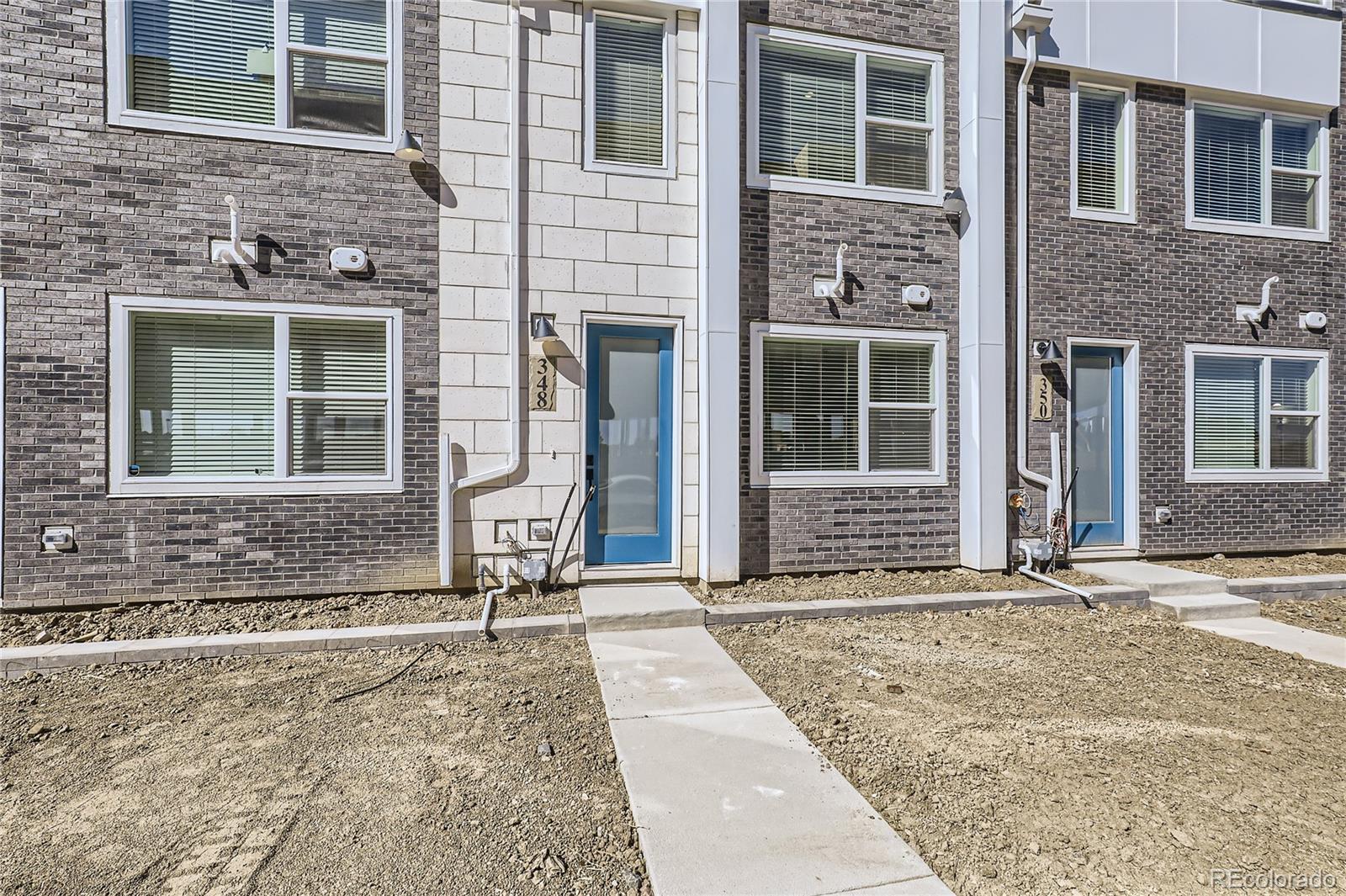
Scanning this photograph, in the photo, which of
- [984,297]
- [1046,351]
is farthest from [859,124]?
[1046,351]

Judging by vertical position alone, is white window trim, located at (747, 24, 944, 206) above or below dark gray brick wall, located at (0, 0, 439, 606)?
above

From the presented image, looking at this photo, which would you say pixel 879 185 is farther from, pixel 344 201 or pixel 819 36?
pixel 344 201

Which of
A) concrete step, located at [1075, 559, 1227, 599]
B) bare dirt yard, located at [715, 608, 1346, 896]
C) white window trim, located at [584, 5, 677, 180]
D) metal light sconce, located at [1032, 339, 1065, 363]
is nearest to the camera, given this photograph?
bare dirt yard, located at [715, 608, 1346, 896]

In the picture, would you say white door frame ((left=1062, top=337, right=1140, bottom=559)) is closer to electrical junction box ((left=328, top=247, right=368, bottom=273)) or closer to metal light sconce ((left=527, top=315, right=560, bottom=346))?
metal light sconce ((left=527, top=315, right=560, bottom=346))

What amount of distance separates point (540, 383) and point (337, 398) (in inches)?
66.6

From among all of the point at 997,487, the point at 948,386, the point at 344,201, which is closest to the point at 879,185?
the point at 948,386

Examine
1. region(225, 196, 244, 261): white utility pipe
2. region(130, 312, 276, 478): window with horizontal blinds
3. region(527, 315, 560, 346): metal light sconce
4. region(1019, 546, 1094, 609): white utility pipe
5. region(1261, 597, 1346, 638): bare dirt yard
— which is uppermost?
region(225, 196, 244, 261): white utility pipe

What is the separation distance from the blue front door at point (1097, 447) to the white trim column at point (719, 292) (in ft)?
12.7

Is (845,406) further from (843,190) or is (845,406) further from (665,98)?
(665,98)

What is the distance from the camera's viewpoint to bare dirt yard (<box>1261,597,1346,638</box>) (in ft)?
18.3

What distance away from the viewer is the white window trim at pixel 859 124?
639 cm

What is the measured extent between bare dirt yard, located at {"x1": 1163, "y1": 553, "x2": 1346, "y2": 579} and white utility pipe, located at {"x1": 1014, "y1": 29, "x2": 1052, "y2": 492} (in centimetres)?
185

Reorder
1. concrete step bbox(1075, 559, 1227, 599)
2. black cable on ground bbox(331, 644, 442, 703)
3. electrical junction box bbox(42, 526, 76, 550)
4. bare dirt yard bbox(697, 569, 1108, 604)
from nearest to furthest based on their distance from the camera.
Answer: black cable on ground bbox(331, 644, 442, 703), electrical junction box bbox(42, 526, 76, 550), bare dirt yard bbox(697, 569, 1108, 604), concrete step bbox(1075, 559, 1227, 599)

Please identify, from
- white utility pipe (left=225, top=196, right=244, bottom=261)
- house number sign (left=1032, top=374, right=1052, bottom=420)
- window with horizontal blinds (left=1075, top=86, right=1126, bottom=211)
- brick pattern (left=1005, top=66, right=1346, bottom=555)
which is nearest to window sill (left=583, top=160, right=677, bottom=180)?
white utility pipe (left=225, top=196, right=244, bottom=261)
